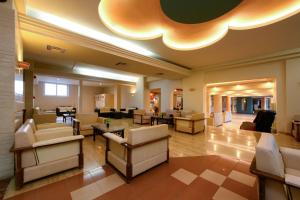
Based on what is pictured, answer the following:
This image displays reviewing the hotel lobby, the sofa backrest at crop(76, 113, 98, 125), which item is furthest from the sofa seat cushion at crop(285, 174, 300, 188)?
the sofa backrest at crop(76, 113, 98, 125)

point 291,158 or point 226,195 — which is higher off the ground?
point 291,158

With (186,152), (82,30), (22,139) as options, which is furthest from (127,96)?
(22,139)

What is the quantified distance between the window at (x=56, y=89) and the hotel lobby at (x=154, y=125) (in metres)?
7.60

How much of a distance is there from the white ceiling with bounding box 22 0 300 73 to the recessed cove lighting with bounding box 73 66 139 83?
3.25 metres

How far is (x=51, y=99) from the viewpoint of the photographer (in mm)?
→ 12344

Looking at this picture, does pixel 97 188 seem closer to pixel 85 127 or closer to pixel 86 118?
pixel 85 127

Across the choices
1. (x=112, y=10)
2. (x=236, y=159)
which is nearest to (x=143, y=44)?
(x=112, y=10)

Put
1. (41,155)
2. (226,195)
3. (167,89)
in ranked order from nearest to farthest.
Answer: (226,195) → (41,155) → (167,89)

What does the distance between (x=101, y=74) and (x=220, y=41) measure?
6.93 metres

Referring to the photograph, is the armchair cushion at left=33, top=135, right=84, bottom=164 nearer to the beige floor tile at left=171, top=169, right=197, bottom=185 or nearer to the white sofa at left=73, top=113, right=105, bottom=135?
the beige floor tile at left=171, top=169, right=197, bottom=185

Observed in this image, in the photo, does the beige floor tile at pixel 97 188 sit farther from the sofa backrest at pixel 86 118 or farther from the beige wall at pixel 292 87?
the beige wall at pixel 292 87

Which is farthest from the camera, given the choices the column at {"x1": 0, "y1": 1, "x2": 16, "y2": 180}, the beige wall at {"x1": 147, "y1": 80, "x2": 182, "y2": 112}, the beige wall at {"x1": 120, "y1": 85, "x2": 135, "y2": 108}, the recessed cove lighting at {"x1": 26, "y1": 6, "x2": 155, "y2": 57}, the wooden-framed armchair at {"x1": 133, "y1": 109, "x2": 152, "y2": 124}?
the beige wall at {"x1": 120, "y1": 85, "x2": 135, "y2": 108}

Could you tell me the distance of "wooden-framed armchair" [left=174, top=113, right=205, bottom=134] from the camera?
521 centimetres

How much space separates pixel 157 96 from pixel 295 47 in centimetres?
1072
